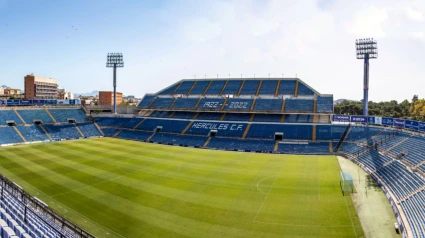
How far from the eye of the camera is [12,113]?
54156 millimetres

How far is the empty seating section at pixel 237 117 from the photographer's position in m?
56.1

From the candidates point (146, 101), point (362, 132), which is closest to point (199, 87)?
point (146, 101)

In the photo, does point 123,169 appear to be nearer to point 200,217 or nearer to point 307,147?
point 200,217

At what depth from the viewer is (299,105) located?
180 feet

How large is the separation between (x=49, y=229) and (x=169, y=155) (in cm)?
2772

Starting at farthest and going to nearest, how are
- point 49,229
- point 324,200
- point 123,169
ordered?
point 123,169
point 324,200
point 49,229

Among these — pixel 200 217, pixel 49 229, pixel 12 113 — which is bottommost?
pixel 200 217

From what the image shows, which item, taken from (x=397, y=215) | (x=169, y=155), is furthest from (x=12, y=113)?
(x=397, y=215)

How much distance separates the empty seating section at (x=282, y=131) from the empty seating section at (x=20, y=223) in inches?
1541

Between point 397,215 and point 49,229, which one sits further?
point 397,215

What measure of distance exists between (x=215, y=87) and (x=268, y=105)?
17136mm

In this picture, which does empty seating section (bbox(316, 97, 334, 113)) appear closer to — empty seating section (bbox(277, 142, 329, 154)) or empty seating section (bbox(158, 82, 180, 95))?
empty seating section (bbox(277, 142, 329, 154))

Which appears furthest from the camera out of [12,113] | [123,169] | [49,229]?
[12,113]

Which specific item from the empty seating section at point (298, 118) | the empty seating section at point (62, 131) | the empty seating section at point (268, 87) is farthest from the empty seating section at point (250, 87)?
the empty seating section at point (62, 131)
